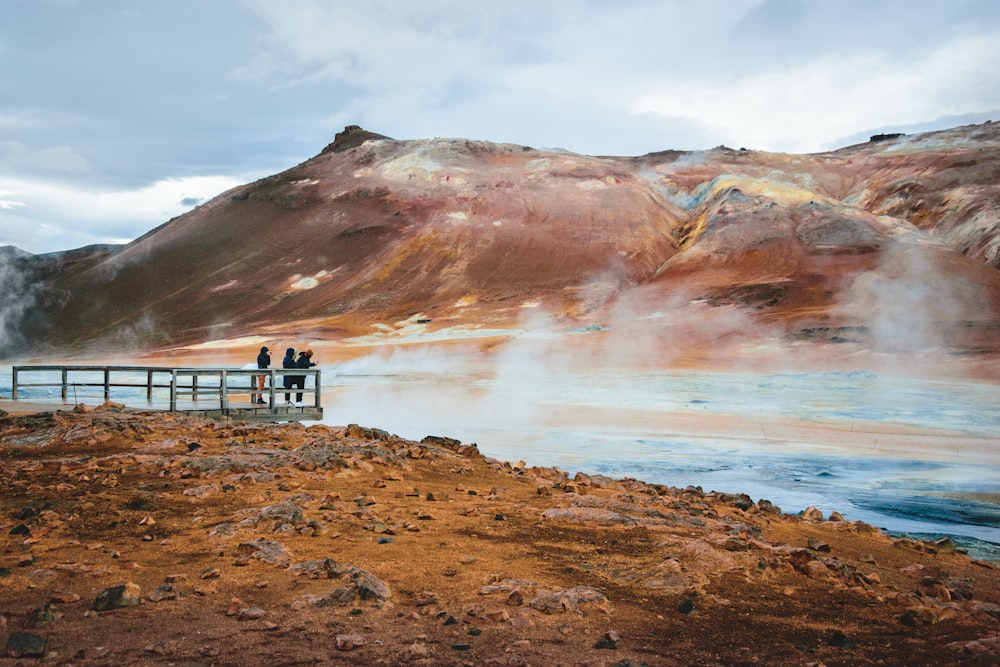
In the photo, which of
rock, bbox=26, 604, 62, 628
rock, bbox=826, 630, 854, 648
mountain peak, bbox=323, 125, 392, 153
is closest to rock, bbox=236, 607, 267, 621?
rock, bbox=26, 604, 62, 628

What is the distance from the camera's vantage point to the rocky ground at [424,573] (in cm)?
518

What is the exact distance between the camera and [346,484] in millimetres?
9570

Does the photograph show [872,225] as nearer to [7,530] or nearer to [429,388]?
[429,388]

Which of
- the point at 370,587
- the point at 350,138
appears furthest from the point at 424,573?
the point at 350,138

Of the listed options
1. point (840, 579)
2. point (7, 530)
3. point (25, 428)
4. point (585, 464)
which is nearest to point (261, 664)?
Answer: point (7, 530)

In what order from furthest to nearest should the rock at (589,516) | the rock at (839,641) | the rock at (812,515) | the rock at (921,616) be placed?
the rock at (812,515) → the rock at (589,516) → the rock at (921,616) → the rock at (839,641)

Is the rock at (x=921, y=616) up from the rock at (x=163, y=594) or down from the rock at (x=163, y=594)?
down

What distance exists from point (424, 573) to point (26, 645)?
2601mm

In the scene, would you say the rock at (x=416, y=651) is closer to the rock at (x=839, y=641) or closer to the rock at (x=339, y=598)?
the rock at (x=339, y=598)

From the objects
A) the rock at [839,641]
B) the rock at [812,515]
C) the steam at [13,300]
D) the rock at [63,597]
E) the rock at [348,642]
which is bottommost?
the rock at [812,515]

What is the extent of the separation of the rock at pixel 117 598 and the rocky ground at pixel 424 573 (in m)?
0.02

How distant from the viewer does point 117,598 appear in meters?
5.54

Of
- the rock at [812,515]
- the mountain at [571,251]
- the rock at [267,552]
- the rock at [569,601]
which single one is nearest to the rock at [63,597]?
the rock at [267,552]

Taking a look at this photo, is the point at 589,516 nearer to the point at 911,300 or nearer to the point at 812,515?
the point at 812,515
